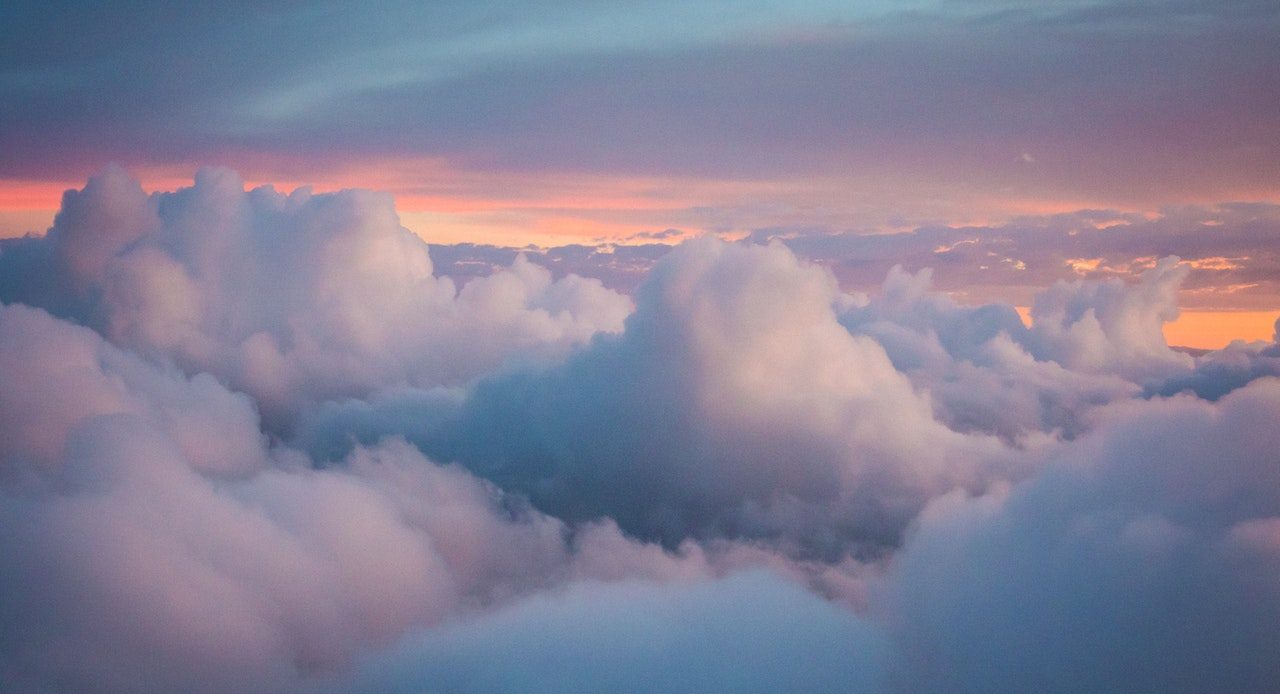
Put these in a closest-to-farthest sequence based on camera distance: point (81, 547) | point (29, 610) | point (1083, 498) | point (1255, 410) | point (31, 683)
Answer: point (1255, 410) → point (1083, 498) → point (31, 683) → point (29, 610) → point (81, 547)

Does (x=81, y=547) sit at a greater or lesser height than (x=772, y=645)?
greater

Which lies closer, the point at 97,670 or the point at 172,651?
the point at 97,670

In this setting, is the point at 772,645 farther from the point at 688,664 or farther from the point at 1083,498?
the point at 1083,498

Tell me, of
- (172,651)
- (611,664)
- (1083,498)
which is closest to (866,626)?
(611,664)

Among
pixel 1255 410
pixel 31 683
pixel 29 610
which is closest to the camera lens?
pixel 1255 410

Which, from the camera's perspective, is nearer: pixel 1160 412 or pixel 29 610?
pixel 1160 412

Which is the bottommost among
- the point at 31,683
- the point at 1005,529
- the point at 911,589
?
the point at 31,683

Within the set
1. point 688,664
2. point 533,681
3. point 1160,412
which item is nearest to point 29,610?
point 533,681

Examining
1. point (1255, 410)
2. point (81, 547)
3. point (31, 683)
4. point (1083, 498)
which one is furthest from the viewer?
point (81, 547)

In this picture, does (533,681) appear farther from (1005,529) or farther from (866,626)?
(1005,529)
